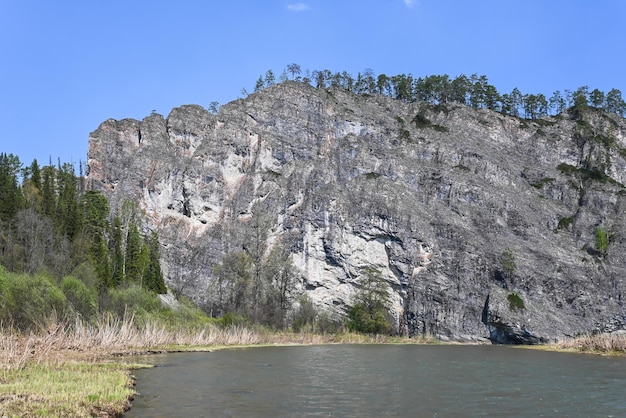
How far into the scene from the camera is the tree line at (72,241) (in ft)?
270

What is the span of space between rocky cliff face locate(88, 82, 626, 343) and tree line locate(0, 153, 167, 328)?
46.9 feet

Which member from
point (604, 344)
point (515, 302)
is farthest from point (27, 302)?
point (515, 302)

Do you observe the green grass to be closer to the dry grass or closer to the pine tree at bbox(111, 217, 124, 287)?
the dry grass

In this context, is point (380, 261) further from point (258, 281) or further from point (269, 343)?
point (269, 343)

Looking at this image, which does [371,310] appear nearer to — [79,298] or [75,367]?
[79,298]

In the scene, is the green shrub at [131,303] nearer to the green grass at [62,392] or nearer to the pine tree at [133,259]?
the pine tree at [133,259]

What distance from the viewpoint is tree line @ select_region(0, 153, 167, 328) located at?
82.2 meters

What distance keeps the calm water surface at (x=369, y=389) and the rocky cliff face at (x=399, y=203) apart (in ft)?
245

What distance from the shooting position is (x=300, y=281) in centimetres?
13125

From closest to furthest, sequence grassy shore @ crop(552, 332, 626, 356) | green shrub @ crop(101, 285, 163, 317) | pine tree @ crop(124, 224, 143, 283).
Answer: green shrub @ crop(101, 285, 163, 317) < grassy shore @ crop(552, 332, 626, 356) < pine tree @ crop(124, 224, 143, 283)

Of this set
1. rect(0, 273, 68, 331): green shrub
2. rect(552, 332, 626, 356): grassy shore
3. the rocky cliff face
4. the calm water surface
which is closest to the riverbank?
rect(552, 332, 626, 356): grassy shore

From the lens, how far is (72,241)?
10575 centimetres

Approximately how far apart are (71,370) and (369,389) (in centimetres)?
1645

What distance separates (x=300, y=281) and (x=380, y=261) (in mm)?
18412
